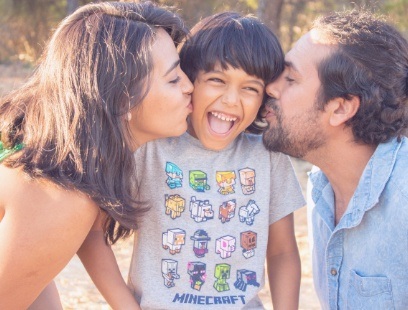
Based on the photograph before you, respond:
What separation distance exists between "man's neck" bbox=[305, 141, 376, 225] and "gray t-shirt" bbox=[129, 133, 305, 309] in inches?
10.0

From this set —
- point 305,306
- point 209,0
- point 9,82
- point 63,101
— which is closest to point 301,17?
point 209,0

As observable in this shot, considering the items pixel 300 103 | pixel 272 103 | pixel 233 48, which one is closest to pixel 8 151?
pixel 233 48

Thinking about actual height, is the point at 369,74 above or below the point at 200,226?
above

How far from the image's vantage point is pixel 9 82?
464 inches

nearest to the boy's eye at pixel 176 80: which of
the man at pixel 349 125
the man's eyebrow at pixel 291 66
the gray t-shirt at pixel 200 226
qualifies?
the gray t-shirt at pixel 200 226

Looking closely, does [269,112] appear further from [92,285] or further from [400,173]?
[92,285]

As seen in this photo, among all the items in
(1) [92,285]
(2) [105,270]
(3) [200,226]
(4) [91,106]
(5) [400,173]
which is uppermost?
(4) [91,106]

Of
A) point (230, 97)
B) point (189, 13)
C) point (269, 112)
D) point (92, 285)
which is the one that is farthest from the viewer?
point (189, 13)

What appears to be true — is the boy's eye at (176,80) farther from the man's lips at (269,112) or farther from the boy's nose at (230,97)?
the man's lips at (269,112)

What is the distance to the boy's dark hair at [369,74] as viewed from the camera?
2678mm

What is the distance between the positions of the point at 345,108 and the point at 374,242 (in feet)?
1.95

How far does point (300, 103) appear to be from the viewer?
275 cm

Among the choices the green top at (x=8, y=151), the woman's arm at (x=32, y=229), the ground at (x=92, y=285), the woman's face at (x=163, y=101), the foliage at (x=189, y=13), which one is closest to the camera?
the woman's arm at (x=32, y=229)

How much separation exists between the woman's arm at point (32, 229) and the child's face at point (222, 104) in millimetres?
640
